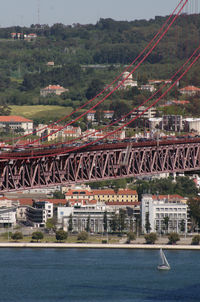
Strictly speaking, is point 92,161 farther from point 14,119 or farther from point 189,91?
point 189,91

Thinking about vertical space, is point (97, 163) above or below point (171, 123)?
above

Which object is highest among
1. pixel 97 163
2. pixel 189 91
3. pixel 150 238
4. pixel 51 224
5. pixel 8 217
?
pixel 97 163

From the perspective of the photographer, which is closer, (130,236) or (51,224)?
(130,236)

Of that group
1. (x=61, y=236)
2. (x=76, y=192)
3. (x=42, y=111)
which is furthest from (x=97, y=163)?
(x=42, y=111)

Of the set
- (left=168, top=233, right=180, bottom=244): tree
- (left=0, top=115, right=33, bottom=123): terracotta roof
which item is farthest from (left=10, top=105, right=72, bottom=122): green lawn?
(left=168, top=233, right=180, bottom=244): tree

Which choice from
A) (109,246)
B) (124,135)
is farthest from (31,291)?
(124,135)

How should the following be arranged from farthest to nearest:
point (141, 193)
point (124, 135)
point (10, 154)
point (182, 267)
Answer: point (124, 135) < point (141, 193) < point (182, 267) < point (10, 154)

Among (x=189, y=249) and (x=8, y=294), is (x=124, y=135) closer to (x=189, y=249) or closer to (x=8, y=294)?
(x=189, y=249)

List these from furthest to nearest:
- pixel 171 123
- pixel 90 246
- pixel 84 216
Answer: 1. pixel 171 123
2. pixel 84 216
3. pixel 90 246
